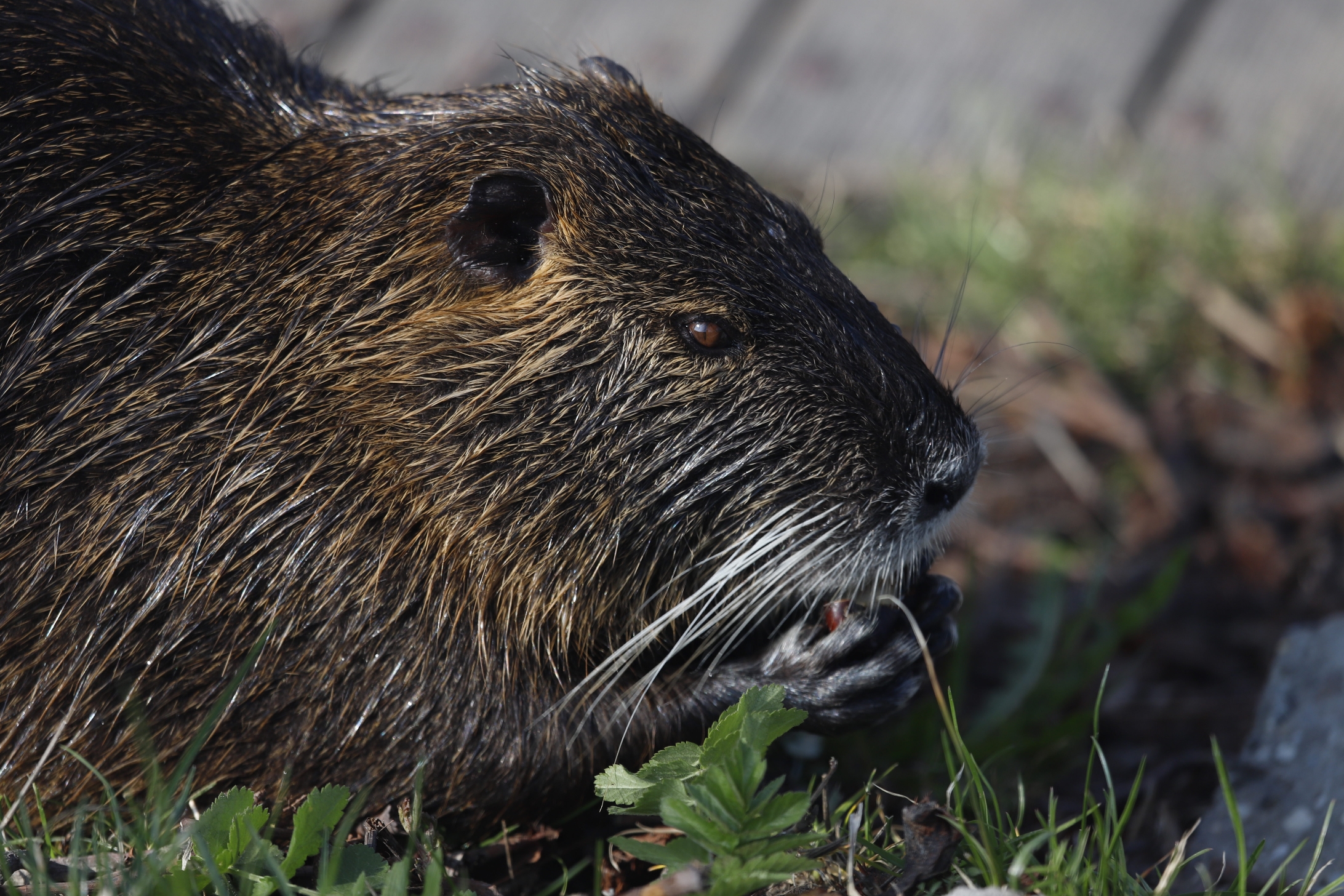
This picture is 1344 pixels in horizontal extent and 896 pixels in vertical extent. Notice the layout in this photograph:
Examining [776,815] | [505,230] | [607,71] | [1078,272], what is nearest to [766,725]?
[776,815]

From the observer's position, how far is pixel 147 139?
2.42 meters

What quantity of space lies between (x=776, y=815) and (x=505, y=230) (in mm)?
1128

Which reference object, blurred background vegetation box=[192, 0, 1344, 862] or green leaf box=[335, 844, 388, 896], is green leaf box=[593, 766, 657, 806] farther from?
blurred background vegetation box=[192, 0, 1344, 862]

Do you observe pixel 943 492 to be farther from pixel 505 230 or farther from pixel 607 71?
pixel 607 71

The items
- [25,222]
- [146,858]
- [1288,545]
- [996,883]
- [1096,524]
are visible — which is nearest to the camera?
[146,858]

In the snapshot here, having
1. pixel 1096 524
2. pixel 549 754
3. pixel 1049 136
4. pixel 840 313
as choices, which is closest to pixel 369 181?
pixel 840 313

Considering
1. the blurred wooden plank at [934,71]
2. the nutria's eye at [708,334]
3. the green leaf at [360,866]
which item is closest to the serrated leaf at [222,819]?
the green leaf at [360,866]

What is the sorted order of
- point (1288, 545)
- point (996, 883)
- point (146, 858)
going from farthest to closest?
point (1288, 545)
point (996, 883)
point (146, 858)

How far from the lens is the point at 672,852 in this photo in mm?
1896

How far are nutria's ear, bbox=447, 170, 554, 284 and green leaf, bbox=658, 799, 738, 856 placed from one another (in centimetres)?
98

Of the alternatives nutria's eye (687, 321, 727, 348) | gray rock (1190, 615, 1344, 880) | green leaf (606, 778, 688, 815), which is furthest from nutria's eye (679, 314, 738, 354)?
gray rock (1190, 615, 1344, 880)

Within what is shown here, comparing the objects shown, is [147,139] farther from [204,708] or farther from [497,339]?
[204,708]

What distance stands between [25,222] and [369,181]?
1.89 ft

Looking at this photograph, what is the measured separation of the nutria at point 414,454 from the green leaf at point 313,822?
0.36m
